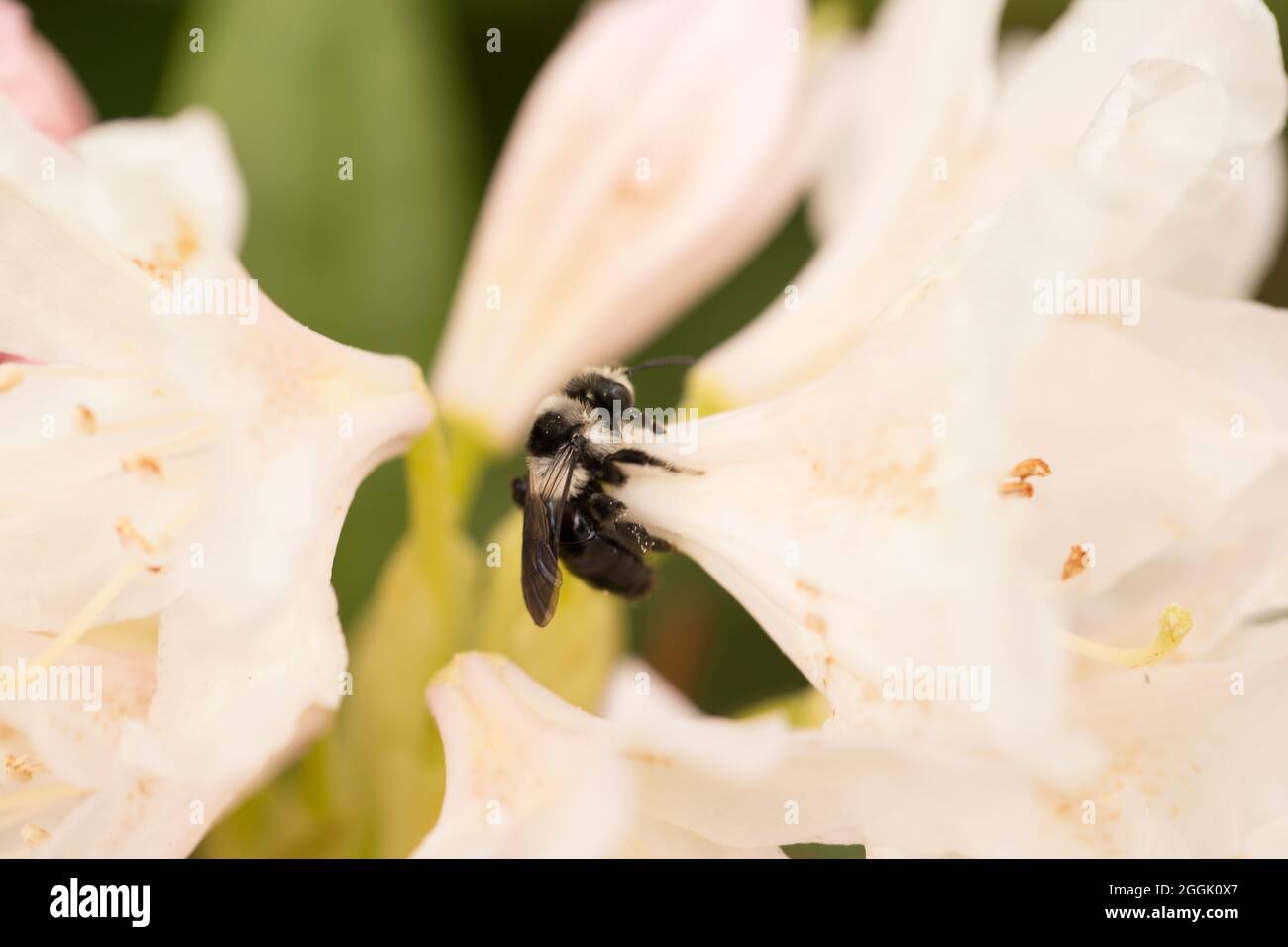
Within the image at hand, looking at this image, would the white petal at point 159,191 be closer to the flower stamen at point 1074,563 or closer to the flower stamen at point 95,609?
the flower stamen at point 95,609

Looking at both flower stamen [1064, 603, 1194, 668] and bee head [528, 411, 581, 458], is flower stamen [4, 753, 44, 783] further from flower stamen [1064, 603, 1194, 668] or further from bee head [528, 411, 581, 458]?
flower stamen [1064, 603, 1194, 668]

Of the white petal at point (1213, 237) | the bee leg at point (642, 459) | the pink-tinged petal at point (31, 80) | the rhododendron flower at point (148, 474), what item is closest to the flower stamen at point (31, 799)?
the rhododendron flower at point (148, 474)

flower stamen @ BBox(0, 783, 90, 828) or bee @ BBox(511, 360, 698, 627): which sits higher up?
bee @ BBox(511, 360, 698, 627)

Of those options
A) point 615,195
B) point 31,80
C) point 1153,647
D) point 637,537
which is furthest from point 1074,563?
point 31,80

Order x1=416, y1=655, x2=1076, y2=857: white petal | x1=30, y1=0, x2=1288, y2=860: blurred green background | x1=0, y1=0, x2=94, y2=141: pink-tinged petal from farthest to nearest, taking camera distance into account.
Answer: x1=30, y1=0, x2=1288, y2=860: blurred green background → x1=0, y1=0, x2=94, y2=141: pink-tinged petal → x1=416, y1=655, x2=1076, y2=857: white petal

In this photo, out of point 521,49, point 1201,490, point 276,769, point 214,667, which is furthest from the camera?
point 521,49

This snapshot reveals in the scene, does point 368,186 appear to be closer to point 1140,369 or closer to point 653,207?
point 653,207

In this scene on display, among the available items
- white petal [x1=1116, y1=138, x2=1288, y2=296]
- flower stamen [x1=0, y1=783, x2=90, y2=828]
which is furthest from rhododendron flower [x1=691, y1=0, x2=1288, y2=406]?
flower stamen [x1=0, y1=783, x2=90, y2=828]

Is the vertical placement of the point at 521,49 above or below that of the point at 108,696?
above
